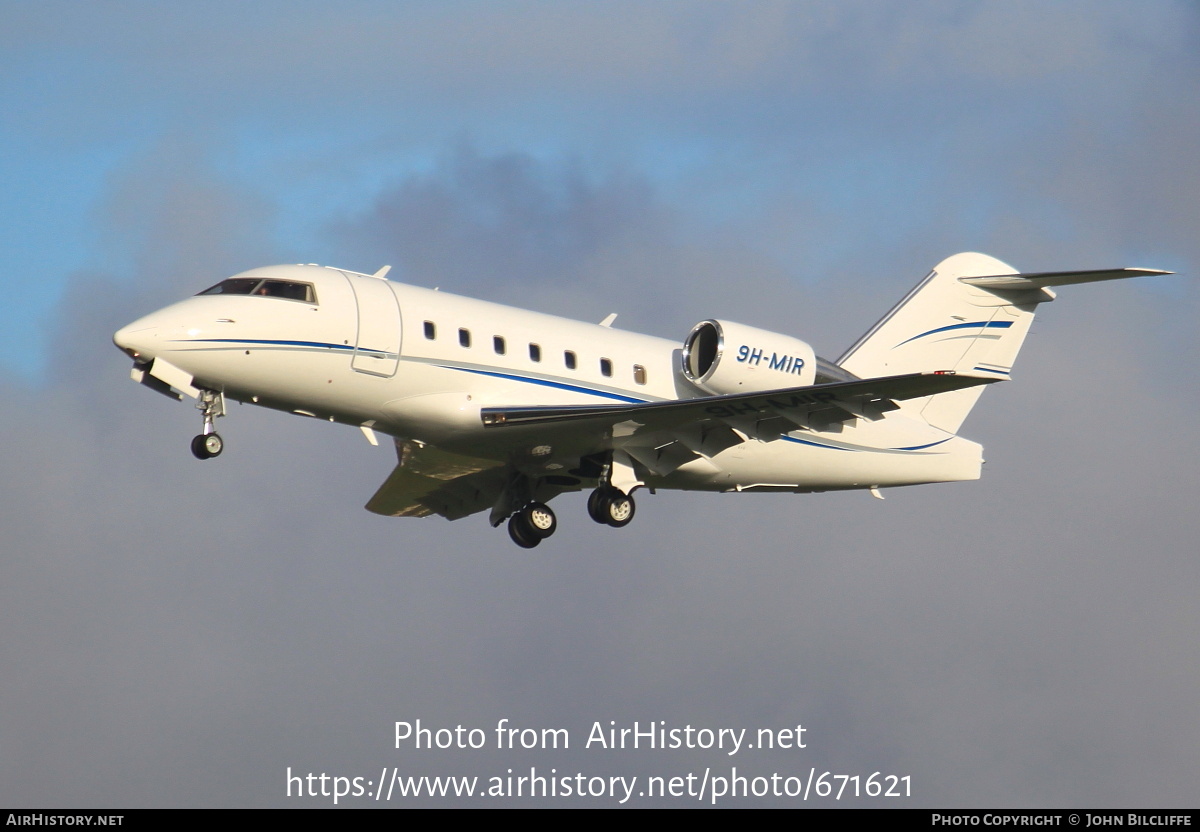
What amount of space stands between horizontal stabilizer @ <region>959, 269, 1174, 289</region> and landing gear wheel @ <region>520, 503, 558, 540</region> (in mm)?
8343

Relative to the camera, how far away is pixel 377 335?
812 inches

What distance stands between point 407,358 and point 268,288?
2040 millimetres

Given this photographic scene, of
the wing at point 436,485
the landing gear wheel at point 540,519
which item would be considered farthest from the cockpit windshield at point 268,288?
the landing gear wheel at point 540,519

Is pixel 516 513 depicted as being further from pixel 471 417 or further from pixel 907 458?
pixel 907 458

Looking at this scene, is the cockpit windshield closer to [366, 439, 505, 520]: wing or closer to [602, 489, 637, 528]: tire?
[366, 439, 505, 520]: wing

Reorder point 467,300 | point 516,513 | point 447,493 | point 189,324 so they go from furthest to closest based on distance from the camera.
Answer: point 447,493, point 516,513, point 467,300, point 189,324

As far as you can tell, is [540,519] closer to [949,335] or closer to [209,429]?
[209,429]

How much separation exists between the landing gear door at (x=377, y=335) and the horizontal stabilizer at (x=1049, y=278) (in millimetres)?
10021

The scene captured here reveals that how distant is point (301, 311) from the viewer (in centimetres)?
2042

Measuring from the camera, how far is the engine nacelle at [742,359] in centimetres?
2262

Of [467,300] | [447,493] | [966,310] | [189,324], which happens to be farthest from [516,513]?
[966,310]

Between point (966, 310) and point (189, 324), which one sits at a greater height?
point (966, 310)

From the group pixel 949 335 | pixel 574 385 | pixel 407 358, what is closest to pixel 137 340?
pixel 407 358

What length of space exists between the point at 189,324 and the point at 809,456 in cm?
985
